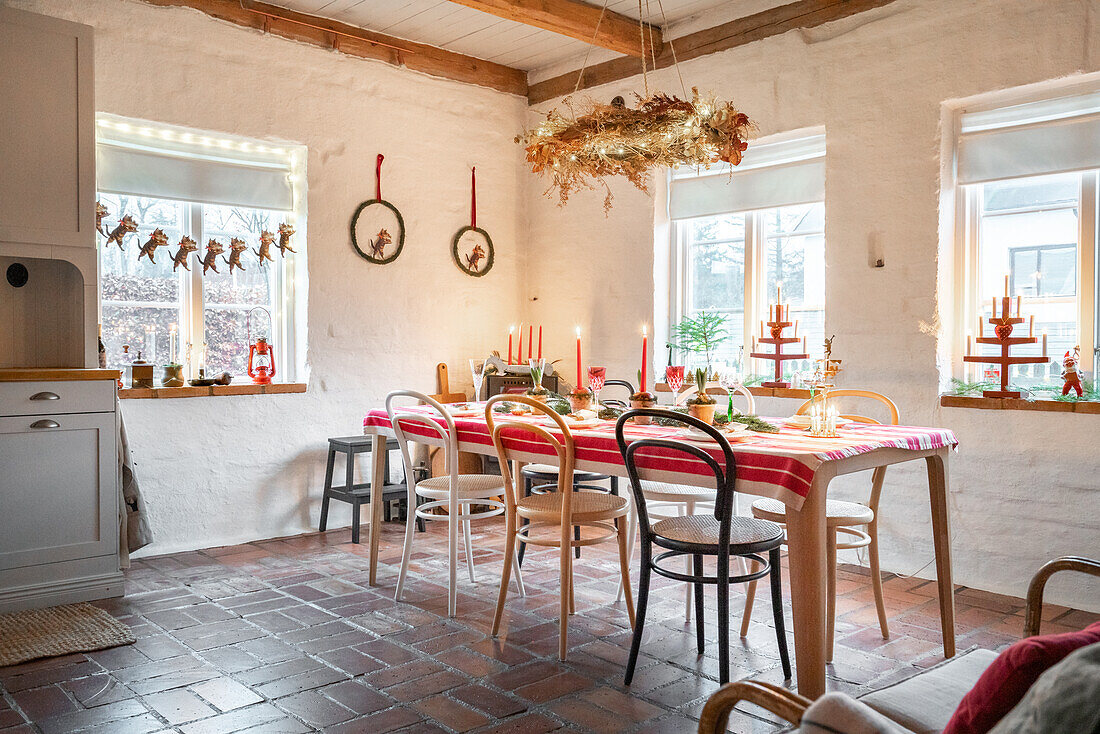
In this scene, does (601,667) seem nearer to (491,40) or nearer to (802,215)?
(802,215)

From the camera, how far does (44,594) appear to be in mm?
3496

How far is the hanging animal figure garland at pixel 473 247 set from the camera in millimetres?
5668

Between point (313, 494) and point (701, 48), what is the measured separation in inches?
136

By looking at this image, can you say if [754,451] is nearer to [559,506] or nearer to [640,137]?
[559,506]

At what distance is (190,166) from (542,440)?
280cm

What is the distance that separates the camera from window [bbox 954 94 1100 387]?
3.72 m

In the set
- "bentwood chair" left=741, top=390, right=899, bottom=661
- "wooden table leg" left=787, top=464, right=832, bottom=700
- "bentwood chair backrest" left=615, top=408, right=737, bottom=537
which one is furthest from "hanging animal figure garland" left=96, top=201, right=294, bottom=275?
"wooden table leg" left=787, top=464, right=832, bottom=700

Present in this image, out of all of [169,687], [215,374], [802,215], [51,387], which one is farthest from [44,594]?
[802,215]

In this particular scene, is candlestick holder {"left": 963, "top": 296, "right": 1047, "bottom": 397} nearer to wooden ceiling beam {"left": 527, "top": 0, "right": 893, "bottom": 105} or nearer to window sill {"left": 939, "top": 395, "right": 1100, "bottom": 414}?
window sill {"left": 939, "top": 395, "right": 1100, "bottom": 414}

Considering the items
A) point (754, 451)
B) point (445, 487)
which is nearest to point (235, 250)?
point (445, 487)

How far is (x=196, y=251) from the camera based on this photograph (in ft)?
15.3

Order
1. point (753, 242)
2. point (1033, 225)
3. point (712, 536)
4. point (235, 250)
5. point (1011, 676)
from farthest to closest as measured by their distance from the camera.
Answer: point (753, 242), point (235, 250), point (1033, 225), point (712, 536), point (1011, 676)

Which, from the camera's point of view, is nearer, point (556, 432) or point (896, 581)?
point (556, 432)

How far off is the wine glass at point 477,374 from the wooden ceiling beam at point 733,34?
1.89m
